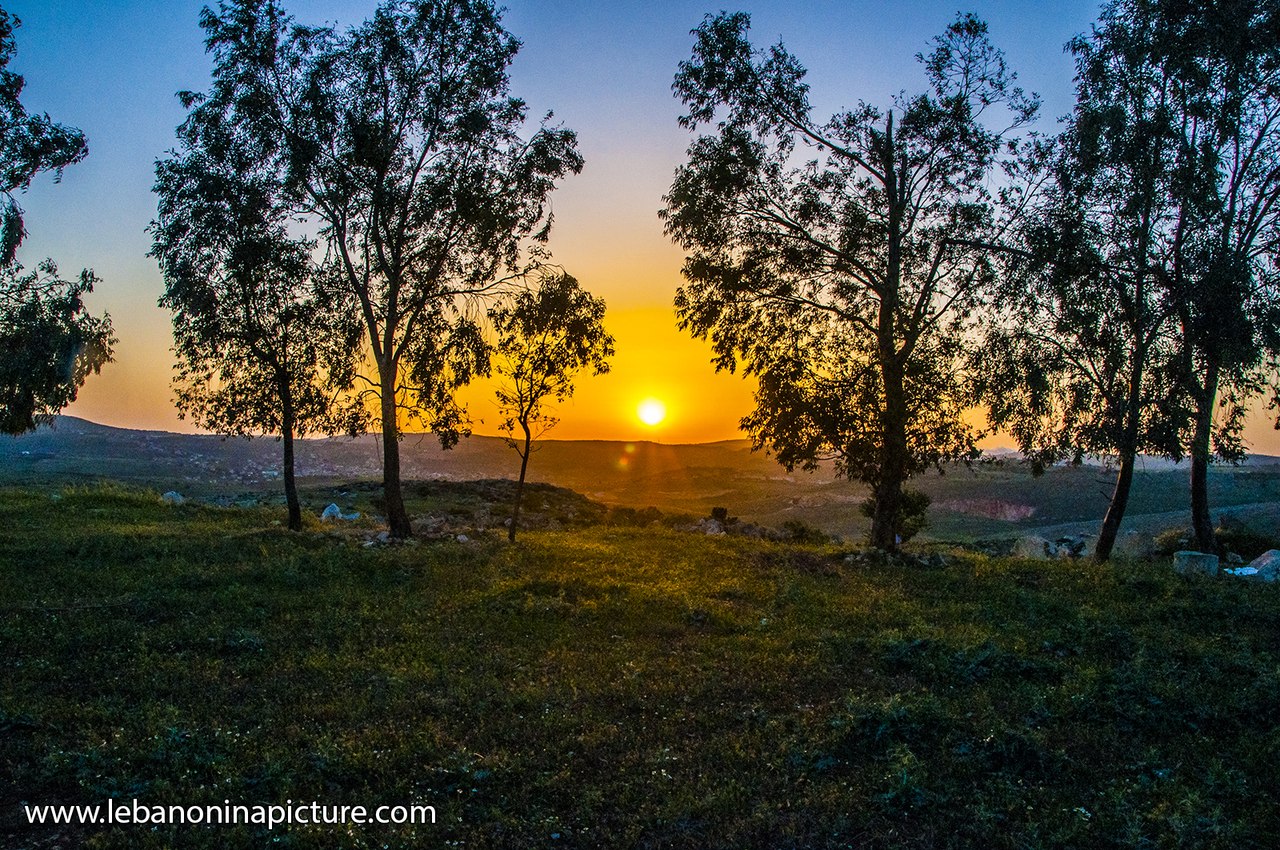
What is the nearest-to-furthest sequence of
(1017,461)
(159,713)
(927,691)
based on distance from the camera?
(159,713)
(927,691)
(1017,461)

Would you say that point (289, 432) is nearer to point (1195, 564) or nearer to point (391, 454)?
point (391, 454)

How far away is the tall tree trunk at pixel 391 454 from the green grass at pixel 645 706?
6.61 metres

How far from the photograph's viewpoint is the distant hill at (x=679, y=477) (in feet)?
Result: 197

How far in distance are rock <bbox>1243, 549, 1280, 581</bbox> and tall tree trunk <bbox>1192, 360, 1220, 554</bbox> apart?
2.44 m

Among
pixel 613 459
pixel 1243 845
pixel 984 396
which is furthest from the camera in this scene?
pixel 613 459

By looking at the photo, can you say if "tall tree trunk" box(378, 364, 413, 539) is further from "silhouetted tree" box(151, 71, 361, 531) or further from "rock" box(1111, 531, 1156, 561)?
"rock" box(1111, 531, 1156, 561)

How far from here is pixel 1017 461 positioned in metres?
29.1

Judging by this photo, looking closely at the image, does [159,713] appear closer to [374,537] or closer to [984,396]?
[374,537]

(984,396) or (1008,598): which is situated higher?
(984,396)

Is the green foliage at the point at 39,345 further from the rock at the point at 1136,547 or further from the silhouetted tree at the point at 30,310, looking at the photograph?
the rock at the point at 1136,547

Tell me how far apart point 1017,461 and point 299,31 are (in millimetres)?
31050

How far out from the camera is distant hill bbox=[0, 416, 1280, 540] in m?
60.1

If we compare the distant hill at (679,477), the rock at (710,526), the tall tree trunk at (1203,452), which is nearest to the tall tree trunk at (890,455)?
the distant hill at (679,477)

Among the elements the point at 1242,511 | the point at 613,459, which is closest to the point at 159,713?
the point at 1242,511
